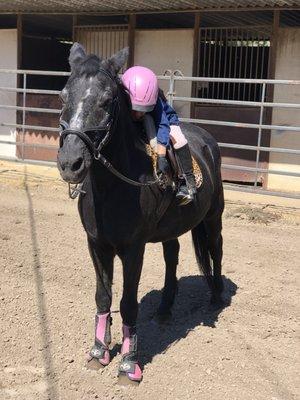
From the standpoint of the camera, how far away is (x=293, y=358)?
386 centimetres

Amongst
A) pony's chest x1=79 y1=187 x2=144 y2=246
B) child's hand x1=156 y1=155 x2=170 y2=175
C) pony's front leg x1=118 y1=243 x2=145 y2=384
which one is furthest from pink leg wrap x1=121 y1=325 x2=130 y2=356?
child's hand x1=156 y1=155 x2=170 y2=175

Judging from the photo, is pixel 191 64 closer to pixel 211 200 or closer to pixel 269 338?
pixel 211 200

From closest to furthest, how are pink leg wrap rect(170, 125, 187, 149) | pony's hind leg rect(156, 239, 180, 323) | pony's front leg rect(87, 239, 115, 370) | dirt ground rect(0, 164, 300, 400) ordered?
dirt ground rect(0, 164, 300, 400) → pony's front leg rect(87, 239, 115, 370) → pink leg wrap rect(170, 125, 187, 149) → pony's hind leg rect(156, 239, 180, 323)

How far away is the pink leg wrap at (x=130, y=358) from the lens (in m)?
3.47

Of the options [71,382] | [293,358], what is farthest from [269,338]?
[71,382]

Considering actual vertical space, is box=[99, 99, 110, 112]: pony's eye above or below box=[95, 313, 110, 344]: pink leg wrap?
above

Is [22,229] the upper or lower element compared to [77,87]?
lower

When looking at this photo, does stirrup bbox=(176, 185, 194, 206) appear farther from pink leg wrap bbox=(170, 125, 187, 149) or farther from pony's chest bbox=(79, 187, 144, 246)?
pony's chest bbox=(79, 187, 144, 246)

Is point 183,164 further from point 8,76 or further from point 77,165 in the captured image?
point 8,76

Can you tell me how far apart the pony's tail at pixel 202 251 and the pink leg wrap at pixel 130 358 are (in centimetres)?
140

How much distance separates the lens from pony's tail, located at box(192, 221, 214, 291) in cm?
484

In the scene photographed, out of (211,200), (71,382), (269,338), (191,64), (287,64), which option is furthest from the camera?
(191,64)

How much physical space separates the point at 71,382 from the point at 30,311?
41.2 inches

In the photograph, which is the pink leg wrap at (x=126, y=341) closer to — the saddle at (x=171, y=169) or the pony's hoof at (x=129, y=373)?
the pony's hoof at (x=129, y=373)
